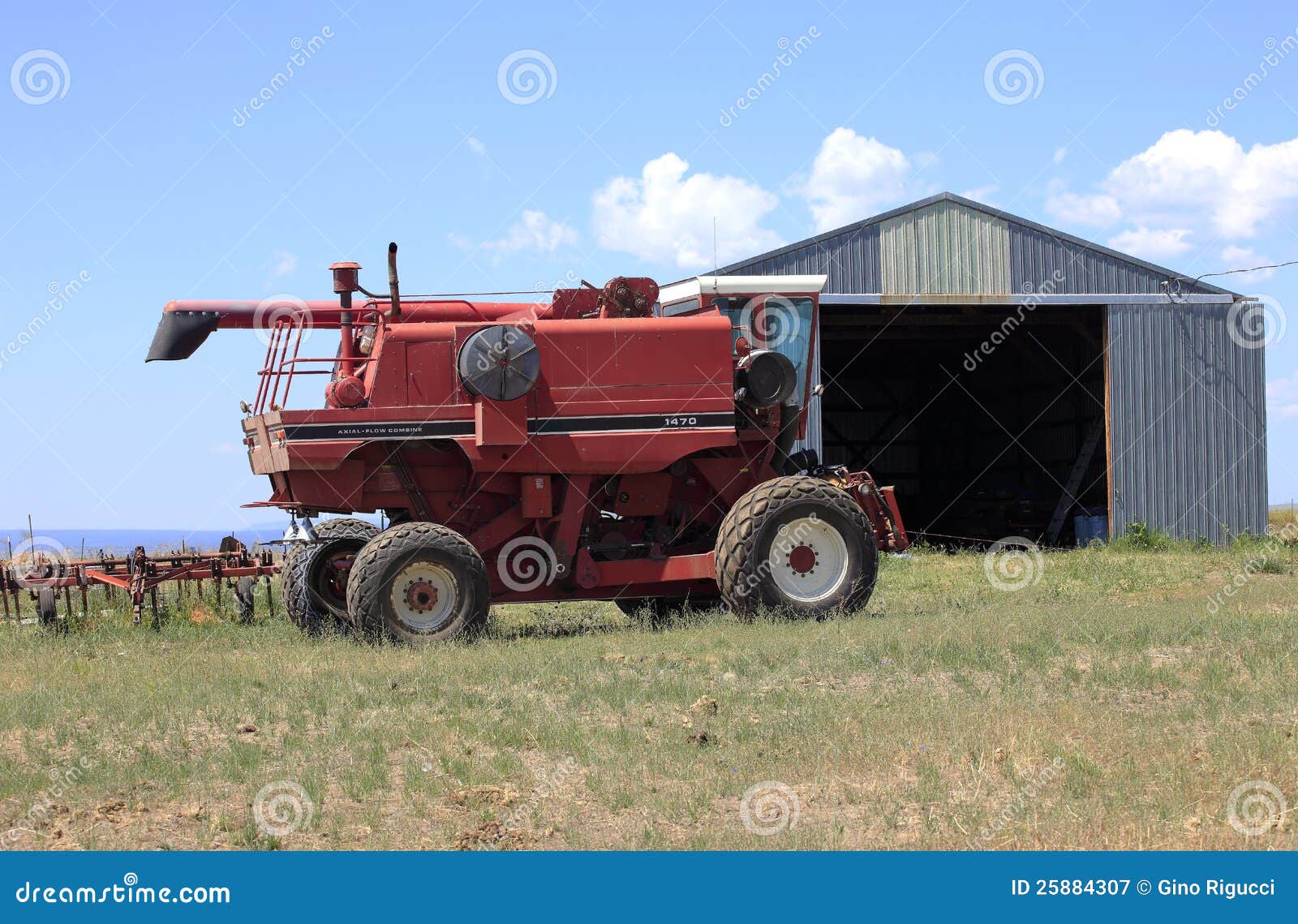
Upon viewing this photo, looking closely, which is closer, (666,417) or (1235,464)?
(666,417)

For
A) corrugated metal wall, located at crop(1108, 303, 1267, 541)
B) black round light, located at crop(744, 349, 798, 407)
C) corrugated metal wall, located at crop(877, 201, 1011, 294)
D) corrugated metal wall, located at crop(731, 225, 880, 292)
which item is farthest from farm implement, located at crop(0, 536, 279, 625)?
corrugated metal wall, located at crop(1108, 303, 1267, 541)

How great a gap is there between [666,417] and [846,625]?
260 centimetres

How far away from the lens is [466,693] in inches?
359

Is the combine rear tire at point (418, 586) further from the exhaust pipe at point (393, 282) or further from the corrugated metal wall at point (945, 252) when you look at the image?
the corrugated metal wall at point (945, 252)

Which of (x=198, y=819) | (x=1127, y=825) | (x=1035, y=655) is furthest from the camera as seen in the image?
(x=1035, y=655)

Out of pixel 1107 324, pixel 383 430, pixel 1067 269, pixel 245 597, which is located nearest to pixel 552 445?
pixel 383 430

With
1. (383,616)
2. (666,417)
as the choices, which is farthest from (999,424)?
(383,616)

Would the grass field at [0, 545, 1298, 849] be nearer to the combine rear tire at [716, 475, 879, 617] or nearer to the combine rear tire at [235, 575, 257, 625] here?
the combine rear tire at [716, 475, 879, 617]

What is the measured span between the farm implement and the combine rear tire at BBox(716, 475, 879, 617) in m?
4.95

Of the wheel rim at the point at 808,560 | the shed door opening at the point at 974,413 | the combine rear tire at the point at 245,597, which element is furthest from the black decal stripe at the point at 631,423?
the shed door opening at the point at 974,413

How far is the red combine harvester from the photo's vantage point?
1245 cm

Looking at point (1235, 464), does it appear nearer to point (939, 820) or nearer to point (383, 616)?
point (383, 616)

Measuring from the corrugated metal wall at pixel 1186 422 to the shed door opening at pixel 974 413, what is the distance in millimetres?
1182

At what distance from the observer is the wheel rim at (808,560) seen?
41.9 feet
